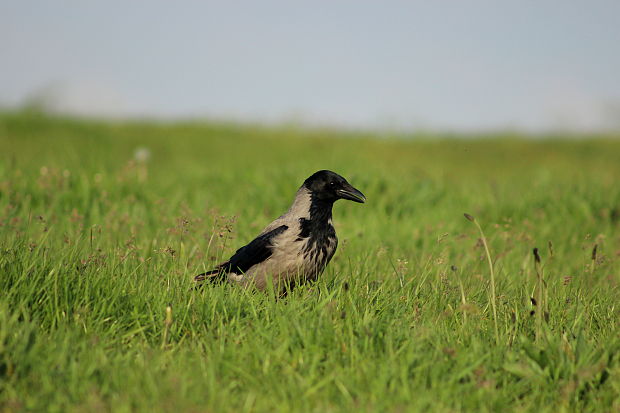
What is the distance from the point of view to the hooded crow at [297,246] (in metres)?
4.52

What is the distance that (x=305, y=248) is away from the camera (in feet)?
14.8

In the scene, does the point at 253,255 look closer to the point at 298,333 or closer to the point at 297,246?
the point at 297,246

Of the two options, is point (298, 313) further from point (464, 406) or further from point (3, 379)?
point (3, 379)

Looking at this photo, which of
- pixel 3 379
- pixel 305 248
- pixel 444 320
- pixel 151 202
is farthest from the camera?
pixel 151 202

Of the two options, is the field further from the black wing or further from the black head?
the black head

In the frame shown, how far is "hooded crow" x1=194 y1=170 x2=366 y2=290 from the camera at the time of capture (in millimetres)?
4516

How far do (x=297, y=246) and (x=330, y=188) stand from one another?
58cm

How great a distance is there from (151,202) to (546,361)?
5630mm

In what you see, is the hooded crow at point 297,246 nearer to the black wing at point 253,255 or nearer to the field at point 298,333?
the black wing at point 253,255

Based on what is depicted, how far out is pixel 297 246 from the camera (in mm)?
4527

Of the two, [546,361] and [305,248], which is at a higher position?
[305,248]

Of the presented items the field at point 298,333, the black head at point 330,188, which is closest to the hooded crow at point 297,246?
the black head at point 330,188

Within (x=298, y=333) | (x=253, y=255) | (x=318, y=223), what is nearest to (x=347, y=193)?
(x=318, y=223)

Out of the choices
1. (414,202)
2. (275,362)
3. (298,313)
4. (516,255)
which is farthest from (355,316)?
(414,202)
